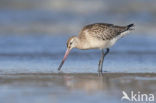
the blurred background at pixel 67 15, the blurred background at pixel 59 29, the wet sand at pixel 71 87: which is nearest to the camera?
the wet sand at pixel 71 87

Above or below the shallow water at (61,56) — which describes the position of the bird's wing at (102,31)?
above

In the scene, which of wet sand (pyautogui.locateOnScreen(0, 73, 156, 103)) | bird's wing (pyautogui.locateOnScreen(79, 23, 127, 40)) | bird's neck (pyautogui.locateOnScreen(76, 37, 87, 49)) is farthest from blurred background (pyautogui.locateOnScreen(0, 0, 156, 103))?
bird's wing (pyautogui.locateOnScreen(79, 23, 127, 40))

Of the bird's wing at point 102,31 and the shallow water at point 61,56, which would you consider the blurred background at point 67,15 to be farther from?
the bird's wing at point 102,31

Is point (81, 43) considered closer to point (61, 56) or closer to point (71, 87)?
point (61, 56)

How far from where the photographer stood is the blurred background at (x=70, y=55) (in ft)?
29.8

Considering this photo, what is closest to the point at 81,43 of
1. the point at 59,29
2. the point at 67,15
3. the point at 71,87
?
the point at 71,87

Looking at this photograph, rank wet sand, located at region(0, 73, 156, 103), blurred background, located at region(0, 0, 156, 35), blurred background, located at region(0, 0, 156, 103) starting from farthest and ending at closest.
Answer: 1. blurred background, located at region(0, 0, 156, 35)
2. blurred background, located at region(0, 0, 156, 103)
3. wet sand, located at region(0, 73, 156, 103)

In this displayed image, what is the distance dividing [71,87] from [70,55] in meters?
4.73

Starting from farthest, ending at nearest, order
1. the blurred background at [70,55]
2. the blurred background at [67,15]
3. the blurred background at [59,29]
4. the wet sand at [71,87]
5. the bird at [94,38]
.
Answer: the blurred background at [67,15] → the blurred background at [59,29] → the bird at [94,38] → the blurred background at [70,55] → the wet sand at [71,87]

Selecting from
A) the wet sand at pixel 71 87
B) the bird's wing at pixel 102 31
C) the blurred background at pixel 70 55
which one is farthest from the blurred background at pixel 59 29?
the wet sand at pixel 71 87

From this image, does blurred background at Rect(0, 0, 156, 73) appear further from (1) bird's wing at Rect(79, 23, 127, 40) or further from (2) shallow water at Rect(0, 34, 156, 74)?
(1) bird's wing at Rect(79, 23, 127, 40)

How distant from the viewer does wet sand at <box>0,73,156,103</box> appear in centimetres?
842

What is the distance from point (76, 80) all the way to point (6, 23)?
9862 mm

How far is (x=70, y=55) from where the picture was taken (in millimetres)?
14195
